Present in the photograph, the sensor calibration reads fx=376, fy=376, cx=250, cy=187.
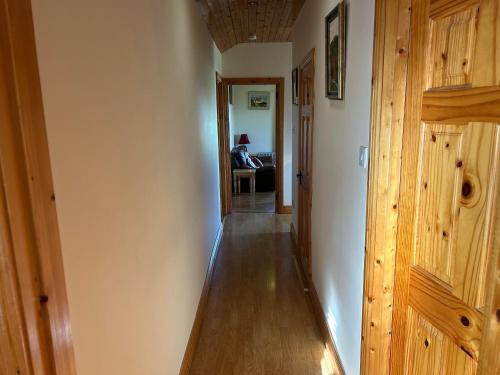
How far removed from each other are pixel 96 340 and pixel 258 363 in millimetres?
1669

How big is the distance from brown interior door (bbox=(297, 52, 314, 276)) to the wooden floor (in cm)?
33

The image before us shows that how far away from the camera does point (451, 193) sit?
117cm

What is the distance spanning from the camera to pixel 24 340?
0.62 metres

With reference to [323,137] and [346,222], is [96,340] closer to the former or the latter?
[346,222]

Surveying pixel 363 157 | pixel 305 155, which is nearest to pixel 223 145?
pixel 305 155

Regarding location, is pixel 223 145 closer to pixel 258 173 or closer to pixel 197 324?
pixel 258 173

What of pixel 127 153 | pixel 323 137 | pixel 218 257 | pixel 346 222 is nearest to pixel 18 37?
pixel 127 153

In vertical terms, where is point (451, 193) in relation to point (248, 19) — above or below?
below

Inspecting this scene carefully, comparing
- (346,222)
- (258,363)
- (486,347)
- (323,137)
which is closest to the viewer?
(486,347)

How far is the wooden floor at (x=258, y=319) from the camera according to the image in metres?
2.41

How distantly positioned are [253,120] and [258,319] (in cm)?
682

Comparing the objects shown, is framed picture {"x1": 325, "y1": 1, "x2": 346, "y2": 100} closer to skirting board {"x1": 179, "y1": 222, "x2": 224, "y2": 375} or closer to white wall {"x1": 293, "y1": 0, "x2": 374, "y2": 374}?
white wall {"x1": 293, "y1": 0, "x2": 374, "y2": 374}

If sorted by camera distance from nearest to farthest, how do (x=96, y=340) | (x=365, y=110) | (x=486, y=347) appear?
(x=486, y=347) → (x=96, y=340) → (x=365, y=110)

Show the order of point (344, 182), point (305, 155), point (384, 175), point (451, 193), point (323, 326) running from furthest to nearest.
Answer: point (305, 155), point (323, 326), point (344, 182), point (384, 175), point (451, 193)
